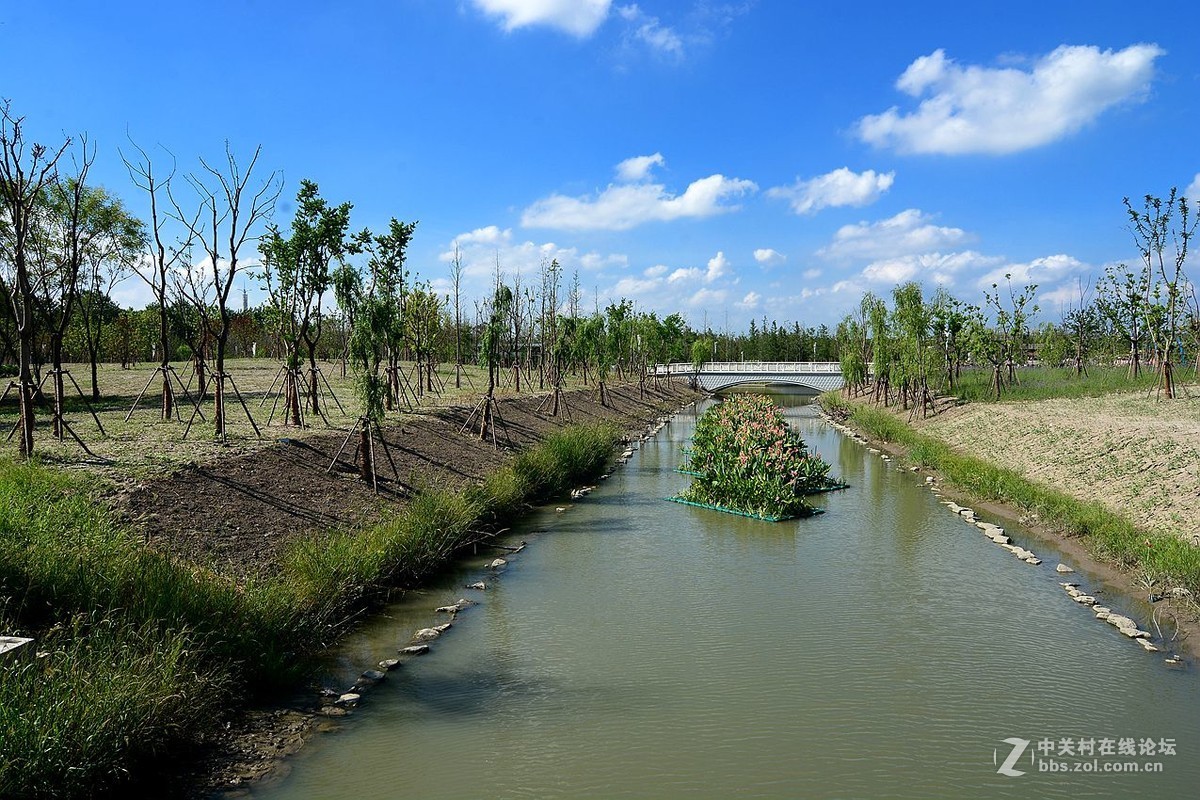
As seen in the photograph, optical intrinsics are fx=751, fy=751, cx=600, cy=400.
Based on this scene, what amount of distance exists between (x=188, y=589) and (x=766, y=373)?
46531 millimetres

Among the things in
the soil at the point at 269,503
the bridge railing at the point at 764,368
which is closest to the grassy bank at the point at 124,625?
the soil at the point at 269,503

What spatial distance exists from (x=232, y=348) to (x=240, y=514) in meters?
48.8

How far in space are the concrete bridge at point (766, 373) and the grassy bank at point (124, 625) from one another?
4250 cm

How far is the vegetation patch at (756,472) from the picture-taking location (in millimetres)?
15297

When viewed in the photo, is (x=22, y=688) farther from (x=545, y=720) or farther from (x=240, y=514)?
(x=240, y=514)

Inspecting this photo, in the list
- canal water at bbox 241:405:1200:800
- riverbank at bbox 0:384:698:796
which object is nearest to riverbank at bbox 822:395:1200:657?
canal water at bbox 241:405:1200:800

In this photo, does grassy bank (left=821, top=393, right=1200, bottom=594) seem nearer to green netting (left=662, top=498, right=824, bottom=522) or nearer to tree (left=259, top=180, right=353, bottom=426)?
green netting (left=662, top=498, right=824, bottom=522)

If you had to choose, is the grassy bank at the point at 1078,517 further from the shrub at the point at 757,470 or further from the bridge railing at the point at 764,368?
the bridge railing at the point at 764,368

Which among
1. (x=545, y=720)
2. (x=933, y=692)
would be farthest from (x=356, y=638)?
(x=933, y=692)

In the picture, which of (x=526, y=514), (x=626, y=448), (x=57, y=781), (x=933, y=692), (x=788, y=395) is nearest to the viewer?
(x=57, y=781)

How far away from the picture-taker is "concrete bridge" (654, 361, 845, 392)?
1960 inches

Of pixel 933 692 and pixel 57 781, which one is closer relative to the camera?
pixel 57 781

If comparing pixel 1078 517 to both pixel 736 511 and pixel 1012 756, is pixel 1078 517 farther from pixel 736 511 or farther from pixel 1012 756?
pixel 1012 756

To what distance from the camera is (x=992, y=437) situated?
67.8ft
